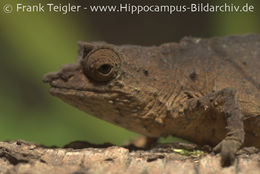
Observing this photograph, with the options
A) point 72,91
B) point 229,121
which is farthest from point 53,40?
point 229,121

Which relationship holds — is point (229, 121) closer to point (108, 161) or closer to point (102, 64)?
point (108, 161)

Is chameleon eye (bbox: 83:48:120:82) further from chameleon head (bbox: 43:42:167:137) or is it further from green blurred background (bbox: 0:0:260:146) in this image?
green blurred background (bbox: 0:0:260:146)

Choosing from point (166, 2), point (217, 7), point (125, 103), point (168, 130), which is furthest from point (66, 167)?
point (217, 7)

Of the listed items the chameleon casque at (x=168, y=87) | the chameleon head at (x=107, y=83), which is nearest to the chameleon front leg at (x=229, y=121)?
the chameleon casque at (x=168, y=87)

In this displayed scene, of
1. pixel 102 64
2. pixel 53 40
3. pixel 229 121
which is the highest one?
pixel 53 40

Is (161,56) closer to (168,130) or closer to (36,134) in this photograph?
(168,130)

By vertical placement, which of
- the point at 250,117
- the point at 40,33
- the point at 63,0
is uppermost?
the point at 63,0

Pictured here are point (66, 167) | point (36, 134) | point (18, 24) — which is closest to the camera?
point (66, 167)
